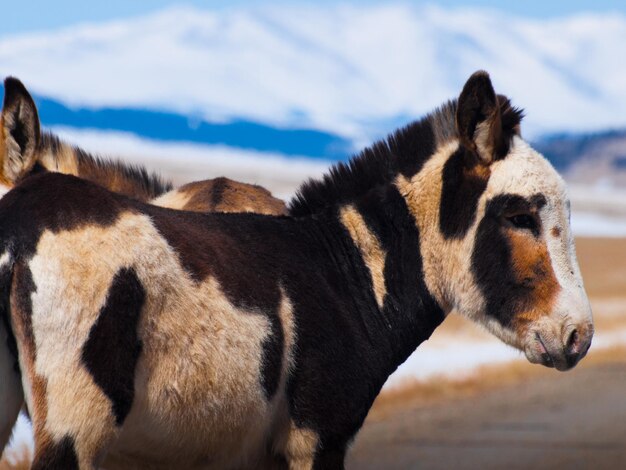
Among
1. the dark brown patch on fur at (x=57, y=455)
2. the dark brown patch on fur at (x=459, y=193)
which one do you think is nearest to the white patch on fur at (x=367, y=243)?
the dark brown patch on fur at (x=459, y=193)

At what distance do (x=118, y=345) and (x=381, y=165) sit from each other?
1958 millimetres

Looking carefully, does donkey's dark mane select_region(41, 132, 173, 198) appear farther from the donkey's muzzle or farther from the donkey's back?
the donkey's muzzle

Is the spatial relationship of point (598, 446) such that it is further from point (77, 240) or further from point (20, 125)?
point (77, 240)

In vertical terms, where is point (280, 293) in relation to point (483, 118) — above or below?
below

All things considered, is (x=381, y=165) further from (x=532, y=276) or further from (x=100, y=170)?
(x=100, y=170)

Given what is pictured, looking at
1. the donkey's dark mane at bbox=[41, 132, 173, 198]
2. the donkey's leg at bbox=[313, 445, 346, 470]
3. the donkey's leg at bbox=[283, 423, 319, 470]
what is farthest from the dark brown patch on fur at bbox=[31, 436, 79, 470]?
the donkey's dark mane at bbox=[41, 132, 173, 198]

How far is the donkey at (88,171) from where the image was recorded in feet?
20.7

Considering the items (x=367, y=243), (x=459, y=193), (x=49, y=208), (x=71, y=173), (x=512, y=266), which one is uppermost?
(x=49, y=208)

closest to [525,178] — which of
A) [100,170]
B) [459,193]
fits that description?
[459,193]

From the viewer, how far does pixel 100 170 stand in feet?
25.5

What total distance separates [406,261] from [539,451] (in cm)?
529

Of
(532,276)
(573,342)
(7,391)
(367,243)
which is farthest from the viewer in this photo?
(367,243)

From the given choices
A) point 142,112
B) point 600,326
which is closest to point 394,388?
point 600,326

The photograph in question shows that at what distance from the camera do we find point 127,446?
16.3ft
